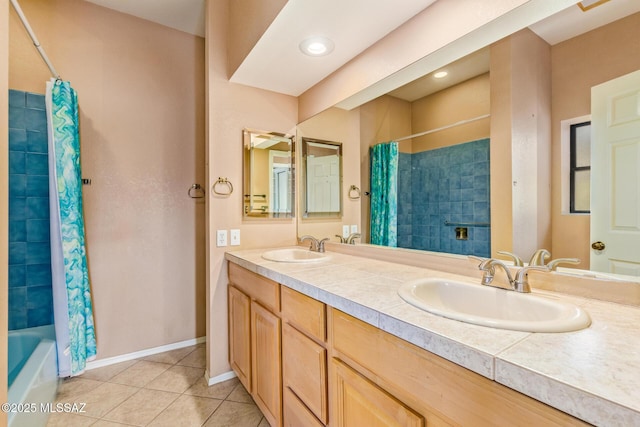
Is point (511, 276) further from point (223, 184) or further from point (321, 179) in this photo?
point (223, 184)

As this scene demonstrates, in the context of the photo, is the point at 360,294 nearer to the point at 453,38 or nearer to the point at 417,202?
the point at 417,202

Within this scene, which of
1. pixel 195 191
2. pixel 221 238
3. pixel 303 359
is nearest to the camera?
pixel 303 359

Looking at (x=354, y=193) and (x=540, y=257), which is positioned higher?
(x=354, y=193)

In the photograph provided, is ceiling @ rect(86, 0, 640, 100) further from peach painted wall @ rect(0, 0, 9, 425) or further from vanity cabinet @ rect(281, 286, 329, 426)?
vanity cabinet @ rect(281, 286, 329, 426)

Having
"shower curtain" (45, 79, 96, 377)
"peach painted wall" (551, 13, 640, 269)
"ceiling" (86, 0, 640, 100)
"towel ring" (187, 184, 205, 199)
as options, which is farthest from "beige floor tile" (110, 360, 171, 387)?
"peach painted wall" (551, 13, 640, 269)

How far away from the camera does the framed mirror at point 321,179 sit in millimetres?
2162

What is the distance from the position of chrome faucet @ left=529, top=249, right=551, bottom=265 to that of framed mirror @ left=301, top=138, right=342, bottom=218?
1248mm

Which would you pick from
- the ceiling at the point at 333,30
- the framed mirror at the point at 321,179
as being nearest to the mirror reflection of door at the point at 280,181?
the framed mirror at the point at 321,179

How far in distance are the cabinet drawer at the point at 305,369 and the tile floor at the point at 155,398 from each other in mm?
606

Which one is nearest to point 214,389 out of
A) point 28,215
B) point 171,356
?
point 171,356

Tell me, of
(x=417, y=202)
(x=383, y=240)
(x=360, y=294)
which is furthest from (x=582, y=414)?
(x=383, y=240)

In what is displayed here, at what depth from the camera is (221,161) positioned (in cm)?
205

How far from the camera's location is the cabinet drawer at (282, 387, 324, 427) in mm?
1165

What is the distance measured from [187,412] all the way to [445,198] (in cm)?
191
